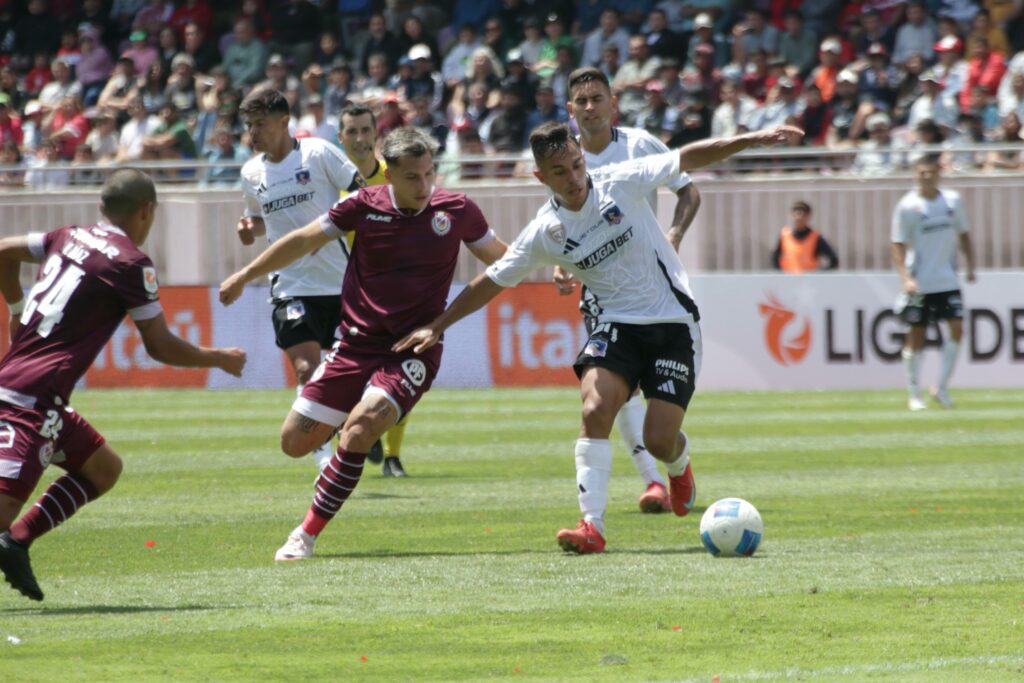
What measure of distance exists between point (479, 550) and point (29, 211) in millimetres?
18358

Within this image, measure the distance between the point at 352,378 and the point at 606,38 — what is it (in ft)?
54.2

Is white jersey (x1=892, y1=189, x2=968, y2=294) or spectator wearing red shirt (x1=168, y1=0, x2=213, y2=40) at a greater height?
spectator wearing red shirt (x1=168, y1=0, x2=213, y2=40)

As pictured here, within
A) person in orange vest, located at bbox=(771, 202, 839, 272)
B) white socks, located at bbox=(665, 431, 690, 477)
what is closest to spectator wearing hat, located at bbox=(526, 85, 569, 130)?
person in orange vest, located at bbox=(771, 202, 839, 272)

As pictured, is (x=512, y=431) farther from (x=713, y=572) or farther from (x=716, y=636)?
(x=716, y=636)

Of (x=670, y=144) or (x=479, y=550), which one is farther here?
(x=670, y=144)

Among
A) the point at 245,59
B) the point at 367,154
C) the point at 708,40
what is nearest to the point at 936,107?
the point at 708,40

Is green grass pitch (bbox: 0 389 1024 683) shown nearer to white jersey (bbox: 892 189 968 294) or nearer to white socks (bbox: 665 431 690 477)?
white socks (bbox: 665 431 690 477)

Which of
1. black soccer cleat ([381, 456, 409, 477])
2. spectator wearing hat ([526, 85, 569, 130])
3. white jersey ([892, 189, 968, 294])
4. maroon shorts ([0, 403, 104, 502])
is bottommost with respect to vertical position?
black soccer cleat ([381, 456, 409, 477])

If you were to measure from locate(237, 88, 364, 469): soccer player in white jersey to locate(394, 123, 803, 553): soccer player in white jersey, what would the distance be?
326cm

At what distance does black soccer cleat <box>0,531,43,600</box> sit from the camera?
22.0 feet

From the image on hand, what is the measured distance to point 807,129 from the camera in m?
22.0

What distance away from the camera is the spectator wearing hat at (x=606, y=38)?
79.5 ft

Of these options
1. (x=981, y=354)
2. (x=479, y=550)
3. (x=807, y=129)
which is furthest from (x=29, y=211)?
(x=479, y=550)

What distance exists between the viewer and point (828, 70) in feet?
73.5
